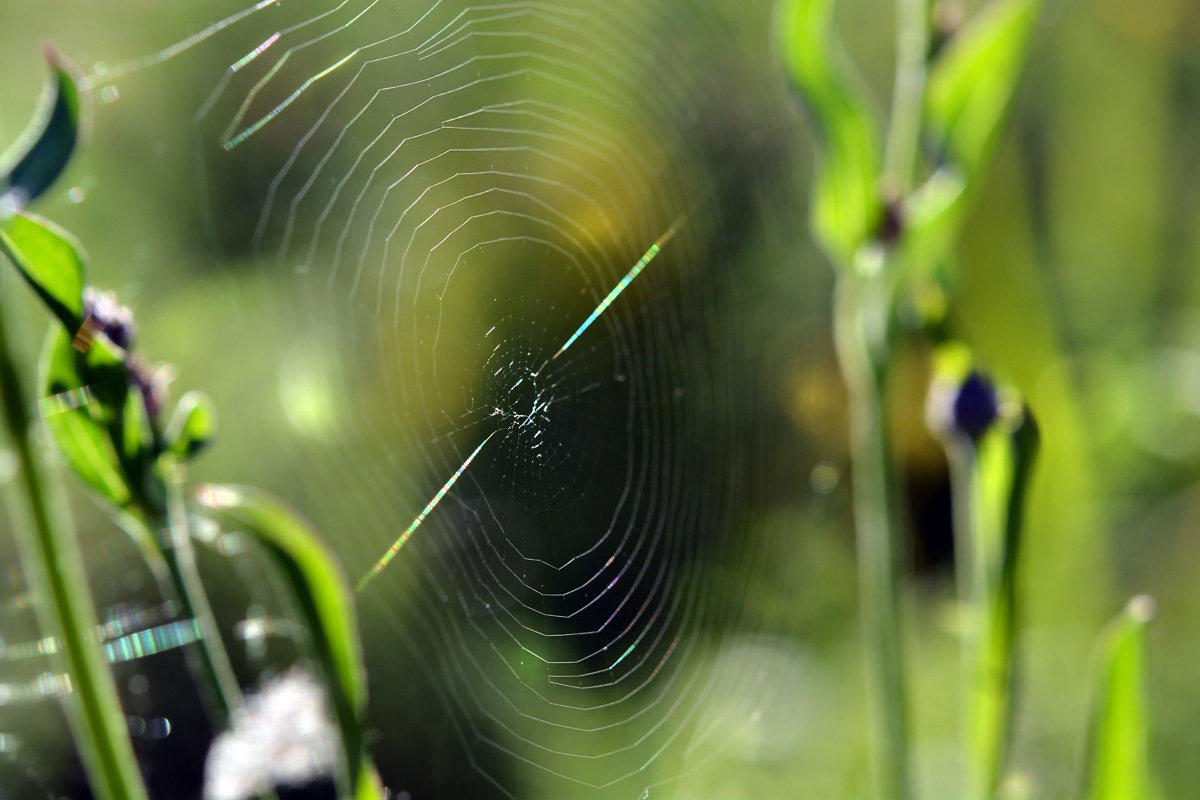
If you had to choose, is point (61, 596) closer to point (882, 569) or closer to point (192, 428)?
point (192, 428)

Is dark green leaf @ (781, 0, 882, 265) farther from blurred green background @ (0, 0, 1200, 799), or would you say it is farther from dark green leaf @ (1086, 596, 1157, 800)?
blurred green background @ (0, 0, 1200, 799)

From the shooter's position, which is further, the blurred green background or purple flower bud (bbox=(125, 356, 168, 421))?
the blurred green background

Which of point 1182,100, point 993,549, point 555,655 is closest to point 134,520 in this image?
point 993,549

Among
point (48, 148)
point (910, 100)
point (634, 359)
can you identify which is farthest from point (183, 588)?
point (634, 359)

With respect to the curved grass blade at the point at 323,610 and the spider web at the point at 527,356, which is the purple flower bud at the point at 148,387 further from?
the spider web at the point at 527,356

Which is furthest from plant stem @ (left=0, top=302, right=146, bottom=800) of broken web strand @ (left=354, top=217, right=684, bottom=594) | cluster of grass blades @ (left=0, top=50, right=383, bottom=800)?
broken web strand @ (left=354, top=217, right=684, bottom=594)

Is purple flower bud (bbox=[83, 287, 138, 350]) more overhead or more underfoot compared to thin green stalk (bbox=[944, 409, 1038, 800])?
more overhead

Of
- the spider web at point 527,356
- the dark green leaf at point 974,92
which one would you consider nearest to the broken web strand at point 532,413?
the spider web at point 527,356
